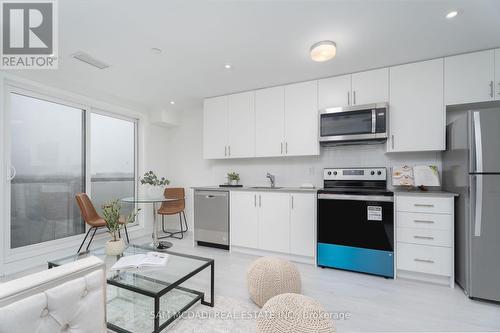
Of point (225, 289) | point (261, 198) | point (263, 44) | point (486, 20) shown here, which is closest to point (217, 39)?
point (263, 44)

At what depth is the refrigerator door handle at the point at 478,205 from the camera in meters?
1.99

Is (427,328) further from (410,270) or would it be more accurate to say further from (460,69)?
(460,69)

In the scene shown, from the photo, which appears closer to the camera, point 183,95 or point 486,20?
point 486,20

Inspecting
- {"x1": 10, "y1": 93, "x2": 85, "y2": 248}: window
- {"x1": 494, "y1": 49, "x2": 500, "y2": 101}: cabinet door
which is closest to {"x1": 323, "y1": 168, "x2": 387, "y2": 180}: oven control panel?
{"x1": 494, "y1": 49, "x2": 500, "y2": 101}: cabinet door

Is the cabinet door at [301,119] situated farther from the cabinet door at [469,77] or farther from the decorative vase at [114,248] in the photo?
the decorative vase at [114,248]

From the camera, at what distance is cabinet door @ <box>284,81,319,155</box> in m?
3.06

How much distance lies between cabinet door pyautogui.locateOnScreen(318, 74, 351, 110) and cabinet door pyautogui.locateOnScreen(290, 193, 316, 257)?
1.24 m

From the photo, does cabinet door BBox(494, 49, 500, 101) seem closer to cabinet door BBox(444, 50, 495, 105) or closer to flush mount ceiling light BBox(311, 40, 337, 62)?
cabinet door BBox(444, 50, 495, 105)

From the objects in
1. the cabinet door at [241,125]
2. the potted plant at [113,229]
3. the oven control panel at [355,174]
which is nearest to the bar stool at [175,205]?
the cabinet door at [241,125]

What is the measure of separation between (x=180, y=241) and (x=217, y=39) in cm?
312

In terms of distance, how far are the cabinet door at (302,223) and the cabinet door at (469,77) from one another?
187 centimetres

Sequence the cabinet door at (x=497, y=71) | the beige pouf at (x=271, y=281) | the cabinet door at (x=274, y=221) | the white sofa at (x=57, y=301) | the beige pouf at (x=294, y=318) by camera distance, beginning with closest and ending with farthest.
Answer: the white sofa at (x=57, y=301) → the beige pouf at (x=294, y=318) → the beige pouf at (x=271, y=281) → the cabinet door at (x=497, y=71) → the cabinet door at (x=274, y=221)

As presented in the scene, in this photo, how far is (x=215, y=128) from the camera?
376 centimetres

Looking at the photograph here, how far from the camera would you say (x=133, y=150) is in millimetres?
4230
